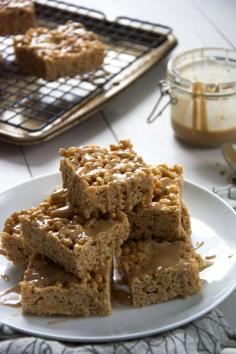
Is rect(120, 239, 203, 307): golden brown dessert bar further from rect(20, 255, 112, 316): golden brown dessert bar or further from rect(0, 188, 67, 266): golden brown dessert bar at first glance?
rect(0, 188, 67, 266): golden brown dessert bar

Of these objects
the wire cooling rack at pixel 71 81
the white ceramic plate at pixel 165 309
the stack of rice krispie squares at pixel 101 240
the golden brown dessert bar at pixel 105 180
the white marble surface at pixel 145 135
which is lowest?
the white marble surface at pixel 145 135

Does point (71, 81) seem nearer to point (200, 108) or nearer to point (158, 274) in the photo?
point (200, 108)

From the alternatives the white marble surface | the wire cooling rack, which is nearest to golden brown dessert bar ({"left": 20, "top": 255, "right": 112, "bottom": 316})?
the white marble surface

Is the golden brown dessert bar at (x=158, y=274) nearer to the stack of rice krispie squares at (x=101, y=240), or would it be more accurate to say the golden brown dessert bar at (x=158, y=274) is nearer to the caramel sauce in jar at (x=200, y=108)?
the stack of rice krispie squares at (x=101, y=240)

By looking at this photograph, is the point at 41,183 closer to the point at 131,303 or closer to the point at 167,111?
the point at 131,303

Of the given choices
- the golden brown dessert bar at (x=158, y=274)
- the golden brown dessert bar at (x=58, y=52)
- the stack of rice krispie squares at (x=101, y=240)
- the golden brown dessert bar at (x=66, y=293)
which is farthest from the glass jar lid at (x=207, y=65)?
the golden brown dessert bar at (x=66, y=293)
